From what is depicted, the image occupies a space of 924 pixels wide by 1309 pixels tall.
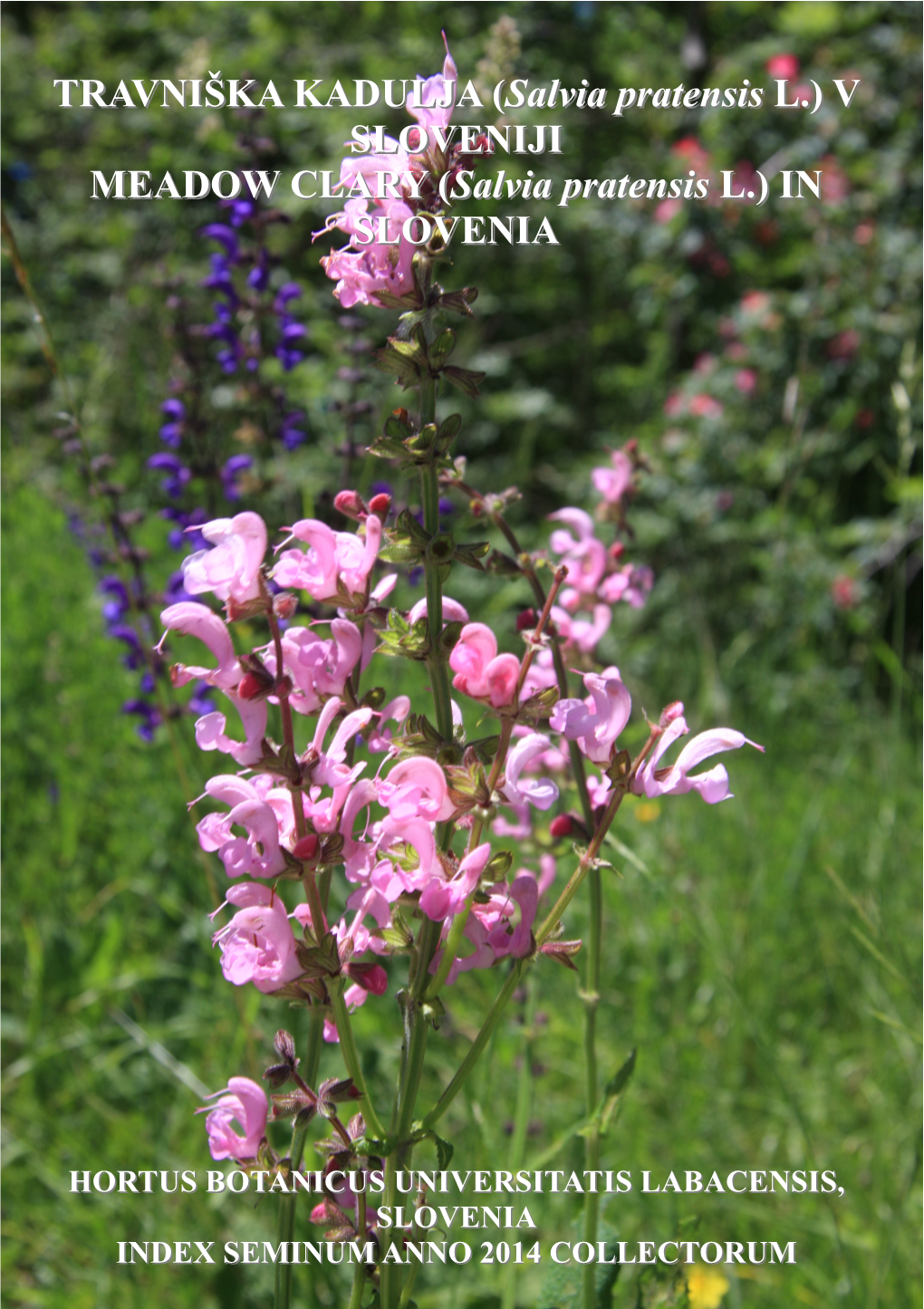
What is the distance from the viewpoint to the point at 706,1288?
5.23ft

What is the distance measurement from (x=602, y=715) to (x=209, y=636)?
1.04 ft

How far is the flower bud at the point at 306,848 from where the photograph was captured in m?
0.75

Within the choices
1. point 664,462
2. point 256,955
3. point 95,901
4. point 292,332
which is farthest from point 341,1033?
point 664,462

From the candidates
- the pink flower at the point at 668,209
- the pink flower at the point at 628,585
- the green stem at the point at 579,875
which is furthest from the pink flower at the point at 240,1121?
the pink flower at the point at 668,209

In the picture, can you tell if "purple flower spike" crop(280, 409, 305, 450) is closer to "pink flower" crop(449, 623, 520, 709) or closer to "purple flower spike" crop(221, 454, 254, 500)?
"purple flower spike" crop(221, 454, 254, 500)

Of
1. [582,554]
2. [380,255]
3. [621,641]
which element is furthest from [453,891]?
[621,641]

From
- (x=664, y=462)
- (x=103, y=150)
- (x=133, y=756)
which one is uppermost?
(x=103, y=150)

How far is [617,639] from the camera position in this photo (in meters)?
4.67

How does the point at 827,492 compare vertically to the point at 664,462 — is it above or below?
below

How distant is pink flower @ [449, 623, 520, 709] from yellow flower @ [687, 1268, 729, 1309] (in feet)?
3.65

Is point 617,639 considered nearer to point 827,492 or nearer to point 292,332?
point 827,492

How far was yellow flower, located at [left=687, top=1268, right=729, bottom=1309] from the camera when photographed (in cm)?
149

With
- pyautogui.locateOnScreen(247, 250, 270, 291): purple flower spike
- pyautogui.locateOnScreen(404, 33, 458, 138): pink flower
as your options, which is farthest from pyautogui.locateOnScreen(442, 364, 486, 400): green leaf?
pyautogui.locateOnScreen(247, 250, 270, 291): purple flower spike

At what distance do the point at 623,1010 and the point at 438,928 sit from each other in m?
1.48
